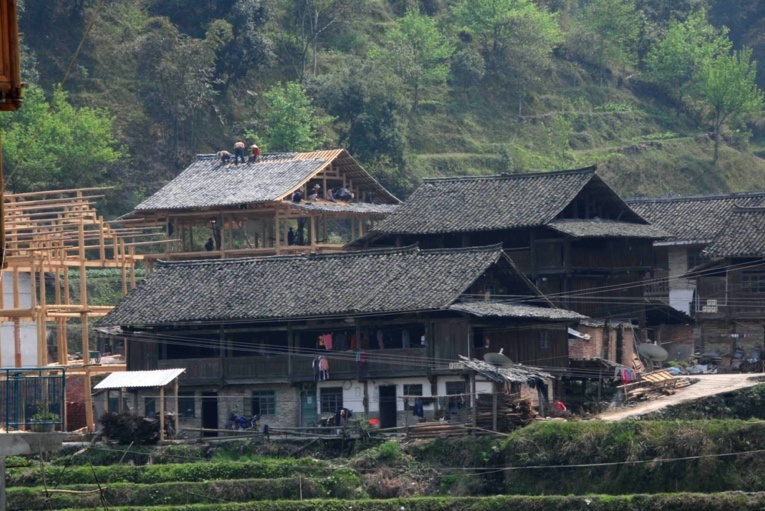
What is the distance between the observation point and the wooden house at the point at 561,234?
5625cm

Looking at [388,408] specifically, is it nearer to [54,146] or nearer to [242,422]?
[242,422]

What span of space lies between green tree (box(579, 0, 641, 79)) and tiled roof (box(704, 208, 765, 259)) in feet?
155

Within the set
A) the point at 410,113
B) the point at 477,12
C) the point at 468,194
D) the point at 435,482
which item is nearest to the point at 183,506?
the point at 435,482

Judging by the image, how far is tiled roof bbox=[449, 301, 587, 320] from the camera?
46719 millimetres

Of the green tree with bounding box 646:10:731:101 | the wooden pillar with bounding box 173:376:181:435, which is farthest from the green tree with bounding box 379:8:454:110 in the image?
the wooden pillar with bounding box 173:376:181:435

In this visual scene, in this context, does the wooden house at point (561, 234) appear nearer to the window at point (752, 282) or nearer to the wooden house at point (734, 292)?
the wooden house at point (734, 292)

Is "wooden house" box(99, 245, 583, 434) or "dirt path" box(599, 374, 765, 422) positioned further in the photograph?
"wooden house" box(99, 245, 583, 434)

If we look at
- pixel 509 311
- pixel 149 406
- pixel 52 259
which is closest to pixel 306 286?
pixel 149 406

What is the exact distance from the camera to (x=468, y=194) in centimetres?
6031

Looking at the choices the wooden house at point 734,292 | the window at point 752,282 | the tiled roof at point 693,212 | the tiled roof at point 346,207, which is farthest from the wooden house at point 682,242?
the tiled roof at point 346,207

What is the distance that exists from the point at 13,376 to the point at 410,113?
69199 millimetres

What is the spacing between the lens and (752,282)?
55.2 meters

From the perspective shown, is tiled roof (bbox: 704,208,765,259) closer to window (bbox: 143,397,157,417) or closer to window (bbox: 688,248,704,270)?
window (bbox: 688,248,704,270)

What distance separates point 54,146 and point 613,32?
45.2 metres
